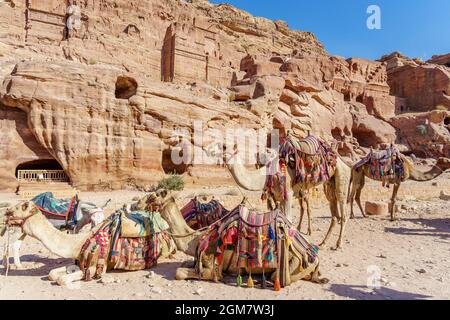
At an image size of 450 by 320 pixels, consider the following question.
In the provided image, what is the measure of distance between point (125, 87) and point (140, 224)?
13101 mm

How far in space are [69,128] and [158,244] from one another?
36.5 feet

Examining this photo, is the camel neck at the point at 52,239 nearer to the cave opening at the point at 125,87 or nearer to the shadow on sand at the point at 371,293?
the shadow on sand at the point at 371,293

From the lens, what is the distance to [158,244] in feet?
14.9

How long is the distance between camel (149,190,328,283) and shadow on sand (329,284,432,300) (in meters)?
0.24

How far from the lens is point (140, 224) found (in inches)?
165

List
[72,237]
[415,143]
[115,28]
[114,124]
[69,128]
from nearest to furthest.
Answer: [72,237], [69,128], [114,124], [115,28], [415,143]

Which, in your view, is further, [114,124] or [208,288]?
[114,124]

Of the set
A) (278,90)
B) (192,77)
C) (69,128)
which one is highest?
(192,77)

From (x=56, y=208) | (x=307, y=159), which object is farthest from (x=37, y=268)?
(x=307, y=159)

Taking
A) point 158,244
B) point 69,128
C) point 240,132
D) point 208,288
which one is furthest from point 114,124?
point 208,288

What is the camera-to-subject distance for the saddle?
13.3 feet
